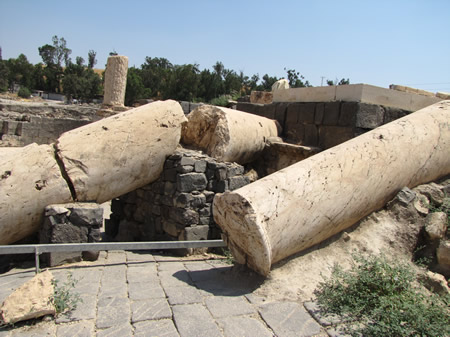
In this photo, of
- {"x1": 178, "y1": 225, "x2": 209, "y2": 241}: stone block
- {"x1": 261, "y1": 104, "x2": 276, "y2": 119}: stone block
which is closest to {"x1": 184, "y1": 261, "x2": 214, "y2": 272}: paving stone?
{"x1": 178, "y1": 225, "x2": 209, "y2": 241}: stone block

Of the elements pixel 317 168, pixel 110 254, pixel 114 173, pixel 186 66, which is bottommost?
pixel 110 254

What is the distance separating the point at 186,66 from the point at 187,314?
31.8 metres

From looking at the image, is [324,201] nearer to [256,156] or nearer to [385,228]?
[385,228]

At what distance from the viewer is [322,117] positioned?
19.3 feet

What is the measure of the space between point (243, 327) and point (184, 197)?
238 cm

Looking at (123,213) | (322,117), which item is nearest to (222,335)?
(123,213)

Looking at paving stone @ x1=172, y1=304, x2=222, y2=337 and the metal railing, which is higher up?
the metal railing

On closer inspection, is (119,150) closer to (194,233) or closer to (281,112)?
(194,233)

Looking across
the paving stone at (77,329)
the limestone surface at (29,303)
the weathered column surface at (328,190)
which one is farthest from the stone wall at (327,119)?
the limestone surface at (29,303)

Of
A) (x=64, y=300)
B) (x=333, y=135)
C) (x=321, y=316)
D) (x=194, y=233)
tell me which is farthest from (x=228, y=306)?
(x=333, y=135)

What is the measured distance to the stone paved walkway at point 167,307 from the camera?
249cm

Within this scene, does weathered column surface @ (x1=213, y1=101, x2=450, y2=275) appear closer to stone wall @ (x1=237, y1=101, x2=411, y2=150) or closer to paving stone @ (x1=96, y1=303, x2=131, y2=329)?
stone wall @ (x1=237, y1=101, x2=411, y2=150)

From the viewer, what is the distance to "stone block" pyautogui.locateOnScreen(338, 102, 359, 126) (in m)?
5.39

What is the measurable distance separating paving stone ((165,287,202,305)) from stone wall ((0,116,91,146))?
9839 mm
